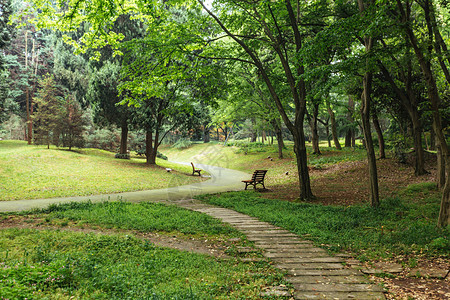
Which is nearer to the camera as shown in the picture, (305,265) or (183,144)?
(305,265)

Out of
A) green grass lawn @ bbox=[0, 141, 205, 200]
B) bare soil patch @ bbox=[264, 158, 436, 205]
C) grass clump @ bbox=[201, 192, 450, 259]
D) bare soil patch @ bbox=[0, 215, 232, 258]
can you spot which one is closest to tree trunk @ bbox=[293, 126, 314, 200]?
bare soil patch @ bbox=[264, 158, 436, 205]

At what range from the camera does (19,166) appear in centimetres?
1630

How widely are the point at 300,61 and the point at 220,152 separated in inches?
1160

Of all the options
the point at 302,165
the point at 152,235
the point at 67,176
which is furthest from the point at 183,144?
the point at 152,235

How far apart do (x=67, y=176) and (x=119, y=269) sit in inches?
532

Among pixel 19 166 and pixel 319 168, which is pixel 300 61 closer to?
pixel 319 168

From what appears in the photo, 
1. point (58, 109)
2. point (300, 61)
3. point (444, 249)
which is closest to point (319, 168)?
point (300, 61)

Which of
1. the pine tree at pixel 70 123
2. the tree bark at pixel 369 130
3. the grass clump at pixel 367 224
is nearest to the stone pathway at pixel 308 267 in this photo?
the grass clump at pixel 367 224

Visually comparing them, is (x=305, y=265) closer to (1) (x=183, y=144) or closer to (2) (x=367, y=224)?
(2) (x=367, y=224)

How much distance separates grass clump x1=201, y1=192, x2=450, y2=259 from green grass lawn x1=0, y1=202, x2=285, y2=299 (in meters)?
1.86

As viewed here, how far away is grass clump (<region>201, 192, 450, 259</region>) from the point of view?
5.37 meters

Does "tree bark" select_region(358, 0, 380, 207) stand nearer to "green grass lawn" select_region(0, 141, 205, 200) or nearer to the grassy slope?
the grassy slope

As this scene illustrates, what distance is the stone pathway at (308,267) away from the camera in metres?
3.81

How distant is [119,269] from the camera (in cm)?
405
